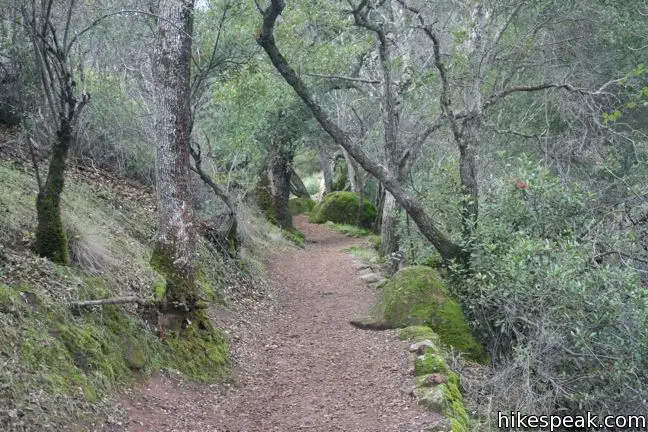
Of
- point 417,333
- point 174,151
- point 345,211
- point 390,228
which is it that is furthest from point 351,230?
point 174,151

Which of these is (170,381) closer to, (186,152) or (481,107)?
(186,152)

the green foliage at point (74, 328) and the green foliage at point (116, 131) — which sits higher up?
the green foliage at point (116, 131)

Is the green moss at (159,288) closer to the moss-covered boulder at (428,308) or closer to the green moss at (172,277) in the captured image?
the green moss at (172,277)

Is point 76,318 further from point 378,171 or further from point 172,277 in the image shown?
point 378,171

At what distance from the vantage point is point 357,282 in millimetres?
13453

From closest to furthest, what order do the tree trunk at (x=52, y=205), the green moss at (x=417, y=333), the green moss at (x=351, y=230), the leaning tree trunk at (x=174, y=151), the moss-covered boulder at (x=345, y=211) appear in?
the tree trunk at (x=52, y=205) < the leaning tree trunk at (x=174, y=151) < the green moss at (x=417, y=333) < the green moss at (x=351, y=230) < the moss-covered boulder at (x=345, y=211)

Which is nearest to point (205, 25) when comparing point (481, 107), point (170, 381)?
point (481, 107)

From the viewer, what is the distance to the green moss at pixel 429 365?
716 cm

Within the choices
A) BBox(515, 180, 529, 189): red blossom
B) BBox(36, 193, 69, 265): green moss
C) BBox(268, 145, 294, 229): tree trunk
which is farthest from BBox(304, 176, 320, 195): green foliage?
BBox(36, 193, 69, 265): green moss

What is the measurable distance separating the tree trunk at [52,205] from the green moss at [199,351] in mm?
1758

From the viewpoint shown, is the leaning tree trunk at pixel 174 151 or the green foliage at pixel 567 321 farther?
the leaning tree trunk at pixel 174 151

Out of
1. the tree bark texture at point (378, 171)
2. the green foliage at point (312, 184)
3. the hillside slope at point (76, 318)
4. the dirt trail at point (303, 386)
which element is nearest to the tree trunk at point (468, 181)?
the tree bark texture at point (378, 171)

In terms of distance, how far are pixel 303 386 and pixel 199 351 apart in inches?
54.0

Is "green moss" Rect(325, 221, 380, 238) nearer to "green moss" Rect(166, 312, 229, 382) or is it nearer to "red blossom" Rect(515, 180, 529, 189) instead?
"red blossom" Rect(515, 180, 529, 189)
